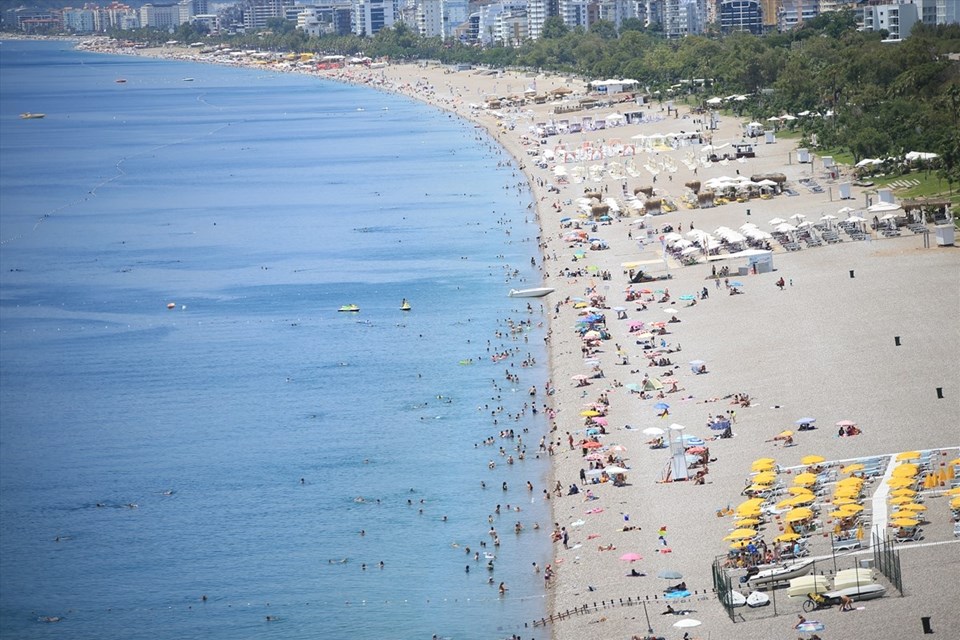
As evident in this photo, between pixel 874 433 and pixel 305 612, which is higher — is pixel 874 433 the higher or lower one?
the higher one

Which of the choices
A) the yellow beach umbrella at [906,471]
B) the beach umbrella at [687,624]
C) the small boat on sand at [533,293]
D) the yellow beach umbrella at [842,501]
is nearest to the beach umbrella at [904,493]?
the yellow beach umbrella at [906,471]

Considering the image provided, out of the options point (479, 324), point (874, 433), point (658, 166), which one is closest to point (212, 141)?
point (658, 166)

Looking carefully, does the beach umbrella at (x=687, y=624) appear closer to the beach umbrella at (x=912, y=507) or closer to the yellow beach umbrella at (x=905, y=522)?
the yellow beach umbrella at (x=905, y=522)

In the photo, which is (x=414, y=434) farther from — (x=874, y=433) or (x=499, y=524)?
(x=874, y=433)

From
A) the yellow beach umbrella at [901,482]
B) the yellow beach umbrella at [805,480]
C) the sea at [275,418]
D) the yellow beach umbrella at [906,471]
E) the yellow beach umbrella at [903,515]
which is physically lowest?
the sea at [275,418]

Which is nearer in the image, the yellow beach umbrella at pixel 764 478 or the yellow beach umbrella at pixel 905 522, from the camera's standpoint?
the yellow beach umbrella at pixel 905 522

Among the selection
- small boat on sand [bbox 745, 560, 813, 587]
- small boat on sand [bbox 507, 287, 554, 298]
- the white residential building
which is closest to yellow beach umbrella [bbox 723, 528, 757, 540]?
small boat on sand [bbox 745, 560, 813, 587]


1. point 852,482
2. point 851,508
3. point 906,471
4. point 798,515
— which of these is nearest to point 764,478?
point 852,482
